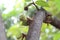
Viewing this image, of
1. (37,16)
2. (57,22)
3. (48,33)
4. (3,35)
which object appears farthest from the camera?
(48,33)

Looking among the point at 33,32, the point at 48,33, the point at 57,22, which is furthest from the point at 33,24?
the point at 48,33

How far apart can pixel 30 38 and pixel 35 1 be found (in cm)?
11

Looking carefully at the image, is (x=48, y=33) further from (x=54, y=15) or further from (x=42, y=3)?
(x=42, y=3)

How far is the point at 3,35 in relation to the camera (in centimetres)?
31

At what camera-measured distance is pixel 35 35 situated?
384 mm

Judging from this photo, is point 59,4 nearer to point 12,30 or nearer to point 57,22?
point 57,22

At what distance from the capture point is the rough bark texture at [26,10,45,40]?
1.24 feet

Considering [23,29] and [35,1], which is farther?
[23,29]

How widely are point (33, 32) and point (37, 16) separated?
5cm

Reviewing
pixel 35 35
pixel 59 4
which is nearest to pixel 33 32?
pixel 35 35

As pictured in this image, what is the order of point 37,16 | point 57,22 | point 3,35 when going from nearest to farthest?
1. point 3,35
2. point 37,16
3. point 57,22

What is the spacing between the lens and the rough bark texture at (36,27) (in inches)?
14.9

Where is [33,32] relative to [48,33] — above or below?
above

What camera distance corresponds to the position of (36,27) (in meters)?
0.40
